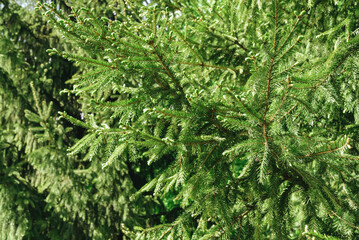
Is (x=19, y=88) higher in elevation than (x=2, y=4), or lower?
lower

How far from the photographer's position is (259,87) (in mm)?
1500

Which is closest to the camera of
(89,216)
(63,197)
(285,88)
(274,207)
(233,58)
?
(285,88)

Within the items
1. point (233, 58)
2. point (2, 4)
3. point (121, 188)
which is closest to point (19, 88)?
point (2, 4)

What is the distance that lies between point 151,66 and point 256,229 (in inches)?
50.5

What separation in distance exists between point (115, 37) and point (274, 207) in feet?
4.82

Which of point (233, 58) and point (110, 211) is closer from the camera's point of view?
point (233, 58)

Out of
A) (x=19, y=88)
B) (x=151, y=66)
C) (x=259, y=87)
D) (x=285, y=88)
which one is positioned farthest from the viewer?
(x=19, y=88)

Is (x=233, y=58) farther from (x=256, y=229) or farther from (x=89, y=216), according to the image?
(x=89, y=216)

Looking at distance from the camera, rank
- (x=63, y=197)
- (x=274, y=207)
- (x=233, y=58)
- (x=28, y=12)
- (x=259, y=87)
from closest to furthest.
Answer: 1. (x=259, y=87)
2. (x=274, y=207)
3. (x=233, y=58)
4. (x=63, y=197)
5. (x=28, y=12)

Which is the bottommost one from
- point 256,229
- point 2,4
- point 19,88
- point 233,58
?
point 256,229

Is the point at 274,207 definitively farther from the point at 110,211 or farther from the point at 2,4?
the point at 2,4

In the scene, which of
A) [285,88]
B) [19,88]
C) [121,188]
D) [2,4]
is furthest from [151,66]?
[2,4]

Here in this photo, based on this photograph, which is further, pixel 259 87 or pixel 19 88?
pixel 19 88

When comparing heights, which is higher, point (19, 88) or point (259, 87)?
point (19, 88)
